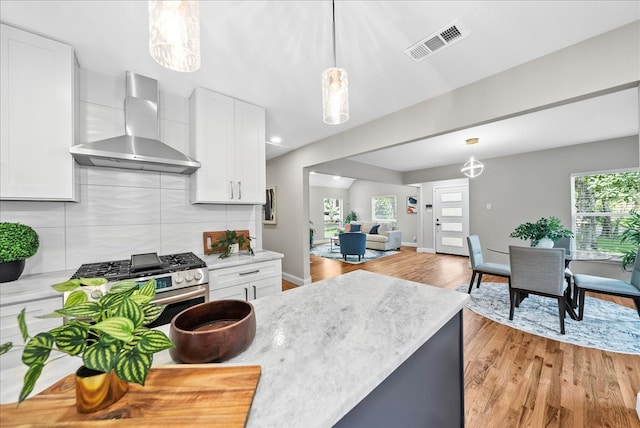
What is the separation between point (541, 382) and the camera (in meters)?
1.86

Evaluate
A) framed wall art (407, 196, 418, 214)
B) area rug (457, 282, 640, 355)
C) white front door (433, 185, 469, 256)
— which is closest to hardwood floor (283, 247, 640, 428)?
area rug (457, 282, 640, 355)

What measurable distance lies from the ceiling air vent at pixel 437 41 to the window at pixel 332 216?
808 cm

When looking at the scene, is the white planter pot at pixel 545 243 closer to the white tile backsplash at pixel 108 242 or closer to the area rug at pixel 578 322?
the area rug at pixel 578 322

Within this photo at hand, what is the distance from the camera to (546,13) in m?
1.50

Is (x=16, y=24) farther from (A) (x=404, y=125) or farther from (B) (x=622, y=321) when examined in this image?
(B) (x=622, y=321)

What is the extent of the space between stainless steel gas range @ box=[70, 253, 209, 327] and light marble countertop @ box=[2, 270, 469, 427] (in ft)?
3.18

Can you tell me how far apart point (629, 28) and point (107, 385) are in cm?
305

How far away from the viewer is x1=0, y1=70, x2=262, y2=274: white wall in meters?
1.83

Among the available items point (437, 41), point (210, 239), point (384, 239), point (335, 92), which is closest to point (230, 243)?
point (210, 239)

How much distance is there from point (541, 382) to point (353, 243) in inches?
177

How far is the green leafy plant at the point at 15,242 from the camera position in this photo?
146 centimetres

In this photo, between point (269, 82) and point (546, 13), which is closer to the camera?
point (546, 13)

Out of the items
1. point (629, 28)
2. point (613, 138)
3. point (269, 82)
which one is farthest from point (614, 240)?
point (269, 82)

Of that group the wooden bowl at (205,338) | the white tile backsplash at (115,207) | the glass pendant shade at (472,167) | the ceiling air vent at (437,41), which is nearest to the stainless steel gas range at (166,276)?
the white tile backsplash at (115,207)
